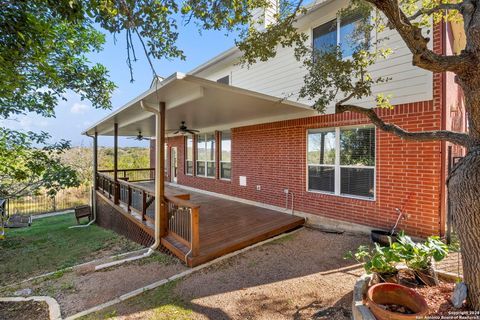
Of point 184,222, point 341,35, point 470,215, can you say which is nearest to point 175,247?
point 184,222

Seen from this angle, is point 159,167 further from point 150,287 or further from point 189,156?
point 189,156

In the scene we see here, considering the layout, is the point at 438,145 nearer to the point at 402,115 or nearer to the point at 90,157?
the point at 402,115

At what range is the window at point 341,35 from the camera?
5.55m

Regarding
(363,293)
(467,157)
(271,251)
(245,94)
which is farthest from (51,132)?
(467,157)

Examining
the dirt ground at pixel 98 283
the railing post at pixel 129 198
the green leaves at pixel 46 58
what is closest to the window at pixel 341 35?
the green leaves at pixel 46 58

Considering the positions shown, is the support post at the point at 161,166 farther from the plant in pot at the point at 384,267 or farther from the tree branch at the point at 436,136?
the plant in pot at the point at 384,267

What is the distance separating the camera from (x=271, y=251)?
→ 4887 mm

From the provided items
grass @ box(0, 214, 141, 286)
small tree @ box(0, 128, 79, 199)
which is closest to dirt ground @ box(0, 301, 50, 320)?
grass @ box(0, 214, 141, 286)

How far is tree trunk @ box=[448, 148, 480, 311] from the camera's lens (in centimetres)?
224

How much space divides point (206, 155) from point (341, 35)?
280 inches

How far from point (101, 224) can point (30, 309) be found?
329 inches

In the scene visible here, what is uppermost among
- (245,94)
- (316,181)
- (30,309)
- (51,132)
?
(245,94)

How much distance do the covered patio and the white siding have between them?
44.8 inches

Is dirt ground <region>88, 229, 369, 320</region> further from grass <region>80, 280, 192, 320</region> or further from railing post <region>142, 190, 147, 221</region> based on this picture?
railing post <region>142, 190, 147, 221</region>
